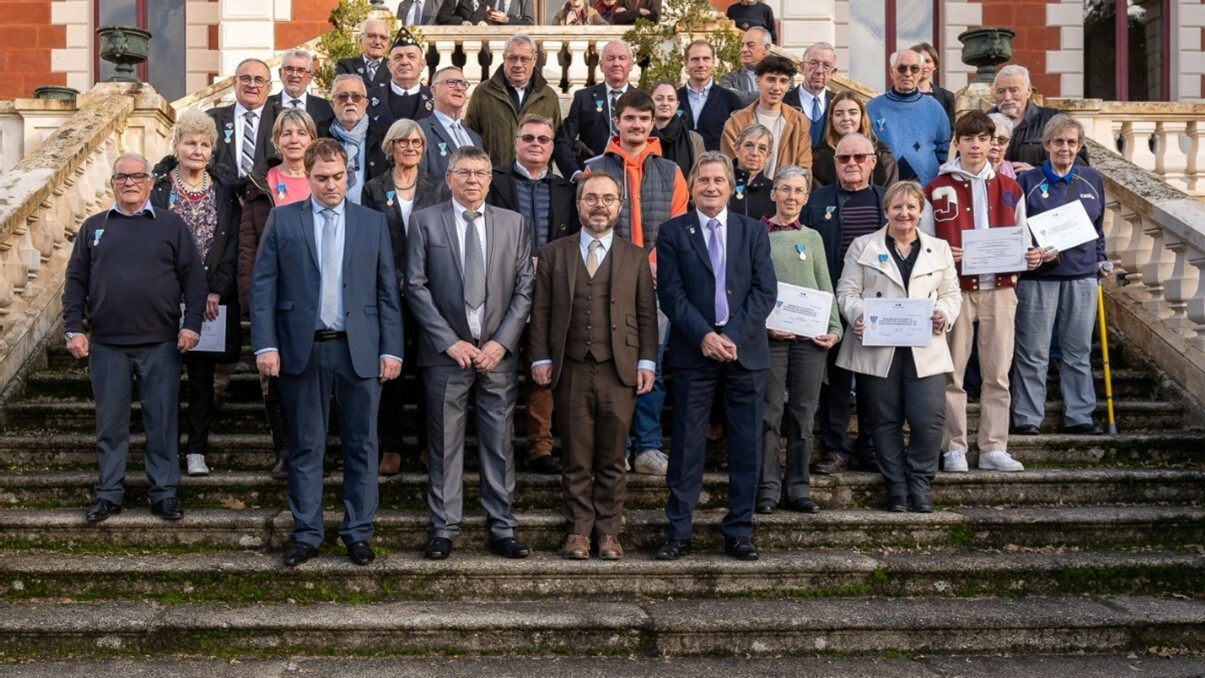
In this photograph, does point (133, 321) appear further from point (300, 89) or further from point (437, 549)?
point (300, 89)

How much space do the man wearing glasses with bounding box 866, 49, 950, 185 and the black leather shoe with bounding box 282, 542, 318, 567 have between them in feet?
14.2

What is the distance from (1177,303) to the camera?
294 inches

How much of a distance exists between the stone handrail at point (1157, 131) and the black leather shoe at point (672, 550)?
4965 mm

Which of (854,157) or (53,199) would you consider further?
(53,199)

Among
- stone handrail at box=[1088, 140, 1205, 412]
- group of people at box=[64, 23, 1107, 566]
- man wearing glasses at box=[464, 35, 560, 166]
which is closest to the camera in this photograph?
group of people at box=[64, 23, 1107, 566]

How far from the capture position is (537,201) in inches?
260

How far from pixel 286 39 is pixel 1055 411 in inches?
333

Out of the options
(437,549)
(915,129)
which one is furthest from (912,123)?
(437,549)

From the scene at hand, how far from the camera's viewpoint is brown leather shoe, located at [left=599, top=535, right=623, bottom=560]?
5727mm

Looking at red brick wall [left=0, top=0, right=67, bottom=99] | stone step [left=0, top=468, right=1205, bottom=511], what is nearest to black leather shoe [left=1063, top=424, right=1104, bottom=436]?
stone step [left=0, top=468, right=1205, bottom=511]

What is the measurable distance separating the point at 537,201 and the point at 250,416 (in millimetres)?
1970

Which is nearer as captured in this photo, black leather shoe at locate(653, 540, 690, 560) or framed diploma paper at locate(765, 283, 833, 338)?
black leather shoe at locate(653, 540, 690, 560)

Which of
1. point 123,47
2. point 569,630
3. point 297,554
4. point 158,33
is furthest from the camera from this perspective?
point 158,33

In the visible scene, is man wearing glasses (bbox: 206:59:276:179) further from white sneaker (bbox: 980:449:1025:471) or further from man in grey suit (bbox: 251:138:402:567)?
white sneaker (bbox: 980:449:1025:471)
